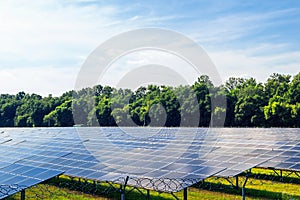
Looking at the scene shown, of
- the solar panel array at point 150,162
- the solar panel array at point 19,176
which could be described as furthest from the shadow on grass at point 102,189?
the solar panel array at point 19,176

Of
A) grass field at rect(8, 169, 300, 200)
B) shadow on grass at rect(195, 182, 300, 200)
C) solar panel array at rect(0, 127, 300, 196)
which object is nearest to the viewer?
solar panel array at rect(0, 127, 300, 196)

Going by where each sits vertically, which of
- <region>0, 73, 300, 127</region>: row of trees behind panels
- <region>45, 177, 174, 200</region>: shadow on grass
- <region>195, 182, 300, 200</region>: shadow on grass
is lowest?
<region>45, 177, 174, 200</region>: shadow on grass

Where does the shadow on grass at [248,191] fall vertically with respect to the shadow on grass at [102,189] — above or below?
above

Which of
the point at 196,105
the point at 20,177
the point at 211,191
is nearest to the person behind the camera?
the point at 20,177

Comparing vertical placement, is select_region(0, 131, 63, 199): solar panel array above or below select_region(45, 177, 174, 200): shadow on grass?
above

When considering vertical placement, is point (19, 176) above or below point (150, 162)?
below

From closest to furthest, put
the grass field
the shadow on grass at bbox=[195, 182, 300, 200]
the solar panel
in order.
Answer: the solar panel → the shadow on grass at bbox=[195, 182, 300, 200] → the grass field

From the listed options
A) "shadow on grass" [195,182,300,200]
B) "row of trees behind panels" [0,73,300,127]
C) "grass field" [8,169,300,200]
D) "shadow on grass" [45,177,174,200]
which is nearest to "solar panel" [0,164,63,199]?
"grass field" [8,169,300,200]

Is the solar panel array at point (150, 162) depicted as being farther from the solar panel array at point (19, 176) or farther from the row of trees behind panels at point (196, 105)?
the row of trees behind panels at point (196, 105)

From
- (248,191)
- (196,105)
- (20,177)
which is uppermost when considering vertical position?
(196,105)

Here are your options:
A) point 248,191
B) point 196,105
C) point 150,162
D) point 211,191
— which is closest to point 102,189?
point 150,162

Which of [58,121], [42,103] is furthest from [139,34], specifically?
[42,103]

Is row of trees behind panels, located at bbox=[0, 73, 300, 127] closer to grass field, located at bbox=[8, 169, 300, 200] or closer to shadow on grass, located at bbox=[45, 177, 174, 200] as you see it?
grass field, located at bbox=[8, 169, 300, 200]

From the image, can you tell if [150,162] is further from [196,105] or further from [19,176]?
[196,105]
